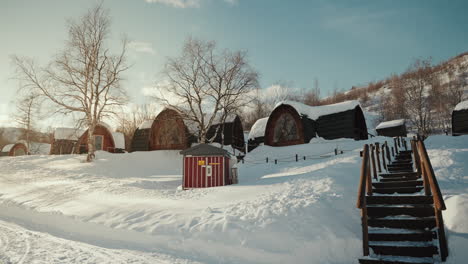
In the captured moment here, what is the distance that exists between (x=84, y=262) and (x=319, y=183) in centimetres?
788

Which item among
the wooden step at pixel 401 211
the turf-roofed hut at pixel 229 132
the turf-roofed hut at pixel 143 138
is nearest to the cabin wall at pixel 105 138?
the turf-roofed hut at pixel 143 138

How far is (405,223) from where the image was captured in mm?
5484

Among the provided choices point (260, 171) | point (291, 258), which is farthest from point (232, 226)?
point (260, 171)

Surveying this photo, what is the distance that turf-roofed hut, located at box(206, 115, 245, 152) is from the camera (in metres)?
27.0

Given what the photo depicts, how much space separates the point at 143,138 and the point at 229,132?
10.7 m

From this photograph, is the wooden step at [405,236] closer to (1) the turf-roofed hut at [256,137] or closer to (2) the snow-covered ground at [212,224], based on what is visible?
(2) the snow-covered ground at [212,224]

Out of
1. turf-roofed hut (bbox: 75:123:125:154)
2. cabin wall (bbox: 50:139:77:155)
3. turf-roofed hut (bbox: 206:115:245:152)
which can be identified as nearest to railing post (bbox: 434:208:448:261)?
turf-roofed hut (bbox: 206:115:245:152)

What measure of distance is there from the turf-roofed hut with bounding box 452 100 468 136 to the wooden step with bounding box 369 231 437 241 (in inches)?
1015

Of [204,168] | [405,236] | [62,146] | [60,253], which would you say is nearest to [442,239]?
[405,236]

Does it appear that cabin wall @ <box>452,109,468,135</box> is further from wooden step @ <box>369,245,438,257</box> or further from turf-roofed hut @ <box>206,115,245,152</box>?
wooden step @ <box>369,245,438,257</box>

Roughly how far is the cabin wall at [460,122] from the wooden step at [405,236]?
25.8m

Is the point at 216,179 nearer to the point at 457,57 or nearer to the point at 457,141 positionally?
the point at 457,141

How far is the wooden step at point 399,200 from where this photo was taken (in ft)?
19.3

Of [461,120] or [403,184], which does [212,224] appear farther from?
[461,120]
